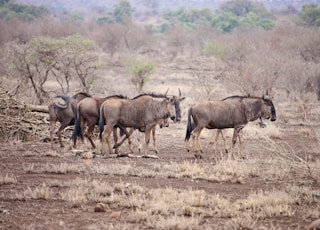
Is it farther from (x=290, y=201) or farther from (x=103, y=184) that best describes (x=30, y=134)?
(x=290, y=201)

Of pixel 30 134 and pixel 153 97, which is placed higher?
pixel 153 97

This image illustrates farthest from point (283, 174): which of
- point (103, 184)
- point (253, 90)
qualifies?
point (253, 90)

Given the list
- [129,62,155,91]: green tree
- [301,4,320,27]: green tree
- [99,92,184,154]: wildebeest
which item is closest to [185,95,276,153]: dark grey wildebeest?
[99,92,184,154]: wildebeest

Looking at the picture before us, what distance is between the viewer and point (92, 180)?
9.40m

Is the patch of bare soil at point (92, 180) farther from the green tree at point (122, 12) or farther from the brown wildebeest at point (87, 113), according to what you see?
the green tree at point (122, 12)

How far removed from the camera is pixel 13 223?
692 cm

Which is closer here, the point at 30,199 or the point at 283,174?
the point at 30,199

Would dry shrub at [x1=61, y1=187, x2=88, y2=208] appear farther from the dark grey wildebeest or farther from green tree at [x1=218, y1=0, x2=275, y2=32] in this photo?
green tree at [x1=218, y1=0, x2=275, y2=32]

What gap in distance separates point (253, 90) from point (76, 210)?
654 inches

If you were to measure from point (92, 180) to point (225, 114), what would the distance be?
4.53 metres

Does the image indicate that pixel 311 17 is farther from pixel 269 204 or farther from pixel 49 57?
pixel 269 204

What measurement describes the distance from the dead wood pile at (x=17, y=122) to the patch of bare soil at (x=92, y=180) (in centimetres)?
51

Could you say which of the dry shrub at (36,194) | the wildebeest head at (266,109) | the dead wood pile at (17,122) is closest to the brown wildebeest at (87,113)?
the dead wood pile at (17,122)

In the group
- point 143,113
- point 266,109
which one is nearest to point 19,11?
point 266,109
